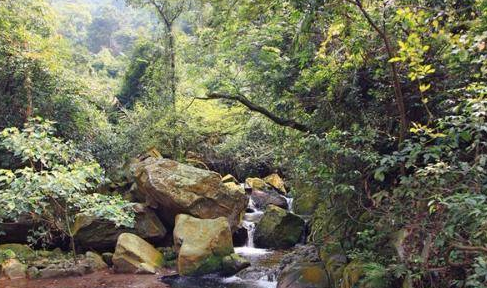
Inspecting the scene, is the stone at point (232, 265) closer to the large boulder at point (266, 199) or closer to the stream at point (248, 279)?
the stream at point (248, 279)

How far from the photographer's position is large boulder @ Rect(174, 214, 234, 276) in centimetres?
827

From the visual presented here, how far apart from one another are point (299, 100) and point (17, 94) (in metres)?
8.32

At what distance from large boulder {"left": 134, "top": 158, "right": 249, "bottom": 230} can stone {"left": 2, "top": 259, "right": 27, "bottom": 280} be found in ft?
10.2

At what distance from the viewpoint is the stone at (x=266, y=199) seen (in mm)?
13578

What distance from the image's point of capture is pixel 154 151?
12.5 metres

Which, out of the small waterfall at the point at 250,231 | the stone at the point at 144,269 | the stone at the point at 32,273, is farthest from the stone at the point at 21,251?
the small waterfall at the point at 250,231

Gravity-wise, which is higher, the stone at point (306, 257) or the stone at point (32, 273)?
the stone at point (306, 257)

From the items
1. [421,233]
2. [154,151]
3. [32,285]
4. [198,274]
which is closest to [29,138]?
[32,285]

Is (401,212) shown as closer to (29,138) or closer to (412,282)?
(412,282)

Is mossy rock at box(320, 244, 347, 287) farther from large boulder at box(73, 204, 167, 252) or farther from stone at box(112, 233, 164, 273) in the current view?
large boulder at box(73, 204, 167, 252)

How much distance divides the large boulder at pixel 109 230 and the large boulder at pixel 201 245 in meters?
1.08

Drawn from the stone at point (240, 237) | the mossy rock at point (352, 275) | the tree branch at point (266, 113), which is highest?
the tree branch at point (266, 113)

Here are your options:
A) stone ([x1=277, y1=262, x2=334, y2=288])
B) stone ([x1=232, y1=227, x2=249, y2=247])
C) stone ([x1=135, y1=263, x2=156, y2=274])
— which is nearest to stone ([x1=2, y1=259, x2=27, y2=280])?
stone ([x1=135, y1=263, x2=156, y2=274])

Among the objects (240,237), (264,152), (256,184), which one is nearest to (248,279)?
(240,237)
